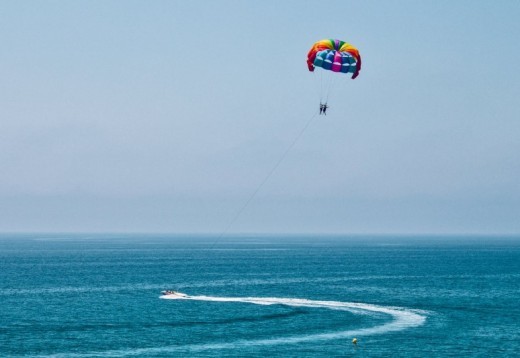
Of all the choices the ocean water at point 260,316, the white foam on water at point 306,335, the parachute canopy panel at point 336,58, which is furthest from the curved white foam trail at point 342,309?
the parachute canopy panel at point 336,58

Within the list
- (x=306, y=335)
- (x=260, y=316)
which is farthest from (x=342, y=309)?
(x=306, y=335)

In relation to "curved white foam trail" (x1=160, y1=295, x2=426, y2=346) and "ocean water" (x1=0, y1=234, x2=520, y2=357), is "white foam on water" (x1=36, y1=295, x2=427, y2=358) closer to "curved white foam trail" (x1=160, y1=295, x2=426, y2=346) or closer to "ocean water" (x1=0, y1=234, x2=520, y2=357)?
"curved white foam trail" (x1=160, y1=295, x2=426, y2=346)

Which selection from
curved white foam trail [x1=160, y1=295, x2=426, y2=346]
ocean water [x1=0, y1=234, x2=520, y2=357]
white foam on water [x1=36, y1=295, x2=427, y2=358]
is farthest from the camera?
curved white foam trail [x1=160, y1=295, x2=426, y2=346]

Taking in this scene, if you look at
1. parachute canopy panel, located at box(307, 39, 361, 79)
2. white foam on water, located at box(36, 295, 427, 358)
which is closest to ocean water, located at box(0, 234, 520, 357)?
white foam on water, located at box(36, 295, 427, 358)

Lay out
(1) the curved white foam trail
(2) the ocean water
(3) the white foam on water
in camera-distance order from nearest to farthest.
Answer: (3) the white foam on water
(2) the ocean water
(1) the curved white foam trail

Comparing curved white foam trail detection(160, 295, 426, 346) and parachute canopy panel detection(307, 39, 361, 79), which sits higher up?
parachute canopy panel detection(307, 39, 361, 79)

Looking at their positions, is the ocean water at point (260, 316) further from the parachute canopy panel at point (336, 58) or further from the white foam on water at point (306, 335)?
the parachute canopy panel at point (336, 58)

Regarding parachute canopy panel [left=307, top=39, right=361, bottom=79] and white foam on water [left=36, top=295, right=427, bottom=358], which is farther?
parachute canopy panel [left=307, top=39, right=361, bottom=79]
